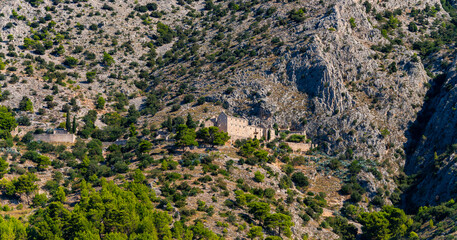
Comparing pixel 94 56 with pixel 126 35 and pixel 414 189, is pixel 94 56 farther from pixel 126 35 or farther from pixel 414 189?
pixel 414 189

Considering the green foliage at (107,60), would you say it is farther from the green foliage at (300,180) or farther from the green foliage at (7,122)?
the green foliage at (300,180)

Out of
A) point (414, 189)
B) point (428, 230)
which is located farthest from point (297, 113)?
point (428, 230)

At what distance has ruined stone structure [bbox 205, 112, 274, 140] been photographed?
340 feet

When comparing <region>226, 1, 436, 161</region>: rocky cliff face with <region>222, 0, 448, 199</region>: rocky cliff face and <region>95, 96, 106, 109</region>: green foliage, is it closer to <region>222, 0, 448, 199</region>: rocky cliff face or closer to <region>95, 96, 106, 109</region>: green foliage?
<region>222, 0, 448, 199</region>: rocky cliff face

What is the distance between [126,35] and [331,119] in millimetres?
70736

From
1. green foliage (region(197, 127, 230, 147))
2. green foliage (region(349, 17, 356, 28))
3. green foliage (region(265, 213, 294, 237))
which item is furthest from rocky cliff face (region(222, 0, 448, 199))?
green foliage (region(265, 213, 294, 237))

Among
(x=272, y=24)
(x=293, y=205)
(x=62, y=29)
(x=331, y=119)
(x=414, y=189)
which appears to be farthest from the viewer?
(x=62, y=29)

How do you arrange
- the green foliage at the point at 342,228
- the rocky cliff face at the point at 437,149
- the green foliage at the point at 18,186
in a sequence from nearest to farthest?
the green foliage at the point at 18,186
the green foliage at the point at 342,228
the rocky cliff face at the point at 437,149

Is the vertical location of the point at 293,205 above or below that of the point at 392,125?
below

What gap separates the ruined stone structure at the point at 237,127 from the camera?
104 m

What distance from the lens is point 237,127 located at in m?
106

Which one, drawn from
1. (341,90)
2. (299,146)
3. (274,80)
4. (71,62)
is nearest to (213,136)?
(299,146)

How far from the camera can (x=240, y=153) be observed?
324 feet

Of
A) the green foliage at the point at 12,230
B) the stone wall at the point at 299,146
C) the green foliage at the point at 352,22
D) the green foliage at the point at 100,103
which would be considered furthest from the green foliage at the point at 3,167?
the green foliage at the point at 352,22
